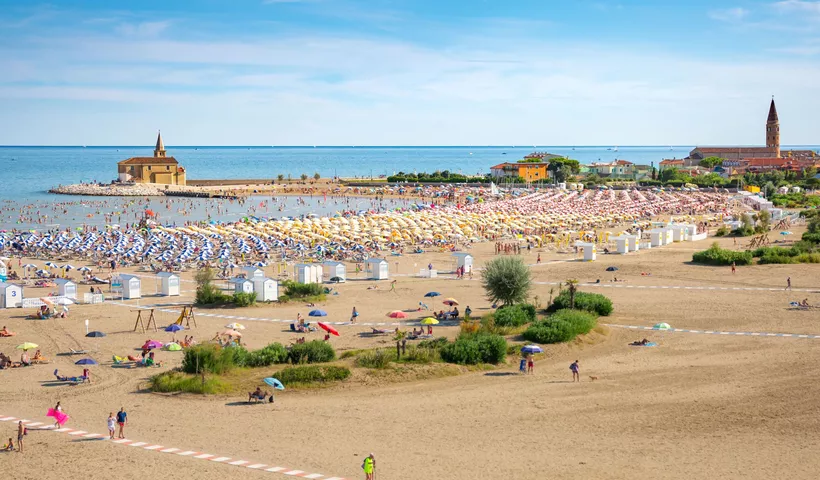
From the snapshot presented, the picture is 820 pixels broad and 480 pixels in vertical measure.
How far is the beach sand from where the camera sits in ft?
43.9

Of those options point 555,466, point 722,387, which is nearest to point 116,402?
point 555,466

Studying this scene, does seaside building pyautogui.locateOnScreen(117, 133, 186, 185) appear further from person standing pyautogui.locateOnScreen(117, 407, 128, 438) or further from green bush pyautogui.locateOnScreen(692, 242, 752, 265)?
person standing pyautogui.locateOnScreen(117, 407, 128, 438)

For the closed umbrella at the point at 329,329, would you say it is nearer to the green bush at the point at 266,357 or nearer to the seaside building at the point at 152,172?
the green bush at the point at 266,357

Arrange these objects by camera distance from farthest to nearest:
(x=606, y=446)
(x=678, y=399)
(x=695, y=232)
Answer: (x=695, y=232)
(x=678, y=399)
(x=606, y=446)

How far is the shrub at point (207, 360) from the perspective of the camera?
18.5 meters

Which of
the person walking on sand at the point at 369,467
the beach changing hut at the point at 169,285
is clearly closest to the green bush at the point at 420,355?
the person walking on sand at the point at 369,467

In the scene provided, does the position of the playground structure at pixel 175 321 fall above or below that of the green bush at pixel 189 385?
above

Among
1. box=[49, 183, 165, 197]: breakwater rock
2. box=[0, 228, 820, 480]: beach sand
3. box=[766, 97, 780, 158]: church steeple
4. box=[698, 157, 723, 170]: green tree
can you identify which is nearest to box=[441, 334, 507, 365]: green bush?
box=[0, 228, 820, 480]: beach sand

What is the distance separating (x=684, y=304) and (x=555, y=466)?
15.4 metres

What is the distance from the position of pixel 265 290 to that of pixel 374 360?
9.69 metres

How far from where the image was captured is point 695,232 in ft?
157

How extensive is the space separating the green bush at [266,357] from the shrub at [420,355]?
2.94 meters

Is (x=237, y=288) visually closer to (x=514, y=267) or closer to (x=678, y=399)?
(x=514, y=267)

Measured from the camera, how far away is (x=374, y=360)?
1958cm
